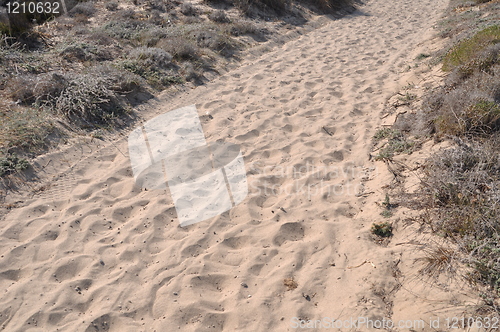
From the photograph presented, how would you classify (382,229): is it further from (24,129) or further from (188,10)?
(188,10)

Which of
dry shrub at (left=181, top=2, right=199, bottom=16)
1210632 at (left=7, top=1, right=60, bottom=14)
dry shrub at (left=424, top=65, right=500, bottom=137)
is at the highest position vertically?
1210632 at (left=7, top=1, right=60, bottom=14)

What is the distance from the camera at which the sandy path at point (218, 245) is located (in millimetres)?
3018

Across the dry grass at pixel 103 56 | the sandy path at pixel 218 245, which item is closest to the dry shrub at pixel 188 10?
the dry grass at pixel 103 56

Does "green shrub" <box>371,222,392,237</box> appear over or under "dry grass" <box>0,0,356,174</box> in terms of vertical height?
under

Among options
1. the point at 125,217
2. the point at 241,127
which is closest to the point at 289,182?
the point at 241,127

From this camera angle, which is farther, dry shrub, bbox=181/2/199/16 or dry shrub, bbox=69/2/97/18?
dry shrub, bbox=181/2/199/16

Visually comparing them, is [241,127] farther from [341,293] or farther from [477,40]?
[477,40]

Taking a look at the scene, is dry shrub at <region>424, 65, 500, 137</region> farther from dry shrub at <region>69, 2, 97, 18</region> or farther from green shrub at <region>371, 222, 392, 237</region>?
dry shrub at <region>69, 2, 97, 18</region>

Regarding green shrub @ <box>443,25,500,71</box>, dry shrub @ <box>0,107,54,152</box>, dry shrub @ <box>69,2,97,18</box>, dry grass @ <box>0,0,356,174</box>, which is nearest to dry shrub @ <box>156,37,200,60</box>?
dry grass @ <box>0,0,356,174</box>

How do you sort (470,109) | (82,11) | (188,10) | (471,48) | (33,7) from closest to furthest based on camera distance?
(470,109), (471,48), (33,7), (82,11), (188,10)

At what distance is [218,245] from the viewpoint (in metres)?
3.69

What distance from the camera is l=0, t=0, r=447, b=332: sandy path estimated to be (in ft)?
9.90

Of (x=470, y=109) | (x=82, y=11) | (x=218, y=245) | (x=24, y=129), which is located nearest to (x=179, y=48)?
(x=82, y=11)

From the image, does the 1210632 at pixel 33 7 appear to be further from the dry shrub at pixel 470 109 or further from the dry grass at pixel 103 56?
the dry shrub at pixel 470 109
